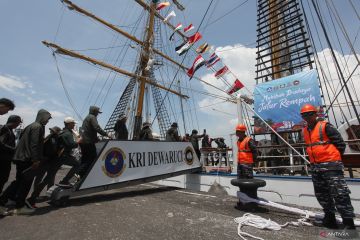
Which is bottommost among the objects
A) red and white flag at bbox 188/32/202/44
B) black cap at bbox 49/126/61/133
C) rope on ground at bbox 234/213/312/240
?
rope on ground at bbox 234/213/312/240

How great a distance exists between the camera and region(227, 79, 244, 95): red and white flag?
7451mm

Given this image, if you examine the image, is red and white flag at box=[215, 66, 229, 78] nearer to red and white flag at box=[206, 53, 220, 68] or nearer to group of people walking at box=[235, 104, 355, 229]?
red and white flag at box=[206, 53, 220, 68]

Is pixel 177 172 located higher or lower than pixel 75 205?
higher

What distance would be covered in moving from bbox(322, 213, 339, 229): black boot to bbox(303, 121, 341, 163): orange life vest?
25.9 inches

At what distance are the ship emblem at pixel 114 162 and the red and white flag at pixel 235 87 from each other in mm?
4320

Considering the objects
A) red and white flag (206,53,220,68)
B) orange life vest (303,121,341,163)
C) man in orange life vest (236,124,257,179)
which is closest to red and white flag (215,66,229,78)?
red and white flag (206,53,220,68)

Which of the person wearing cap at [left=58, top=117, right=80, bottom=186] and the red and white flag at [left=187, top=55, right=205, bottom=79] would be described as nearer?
the person wearing cap at [left=58, top=117, right=80, bottom=186]

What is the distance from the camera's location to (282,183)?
15.4 ft

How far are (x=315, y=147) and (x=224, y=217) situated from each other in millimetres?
1542

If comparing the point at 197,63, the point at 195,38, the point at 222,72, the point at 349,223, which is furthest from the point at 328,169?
the point at 195,38

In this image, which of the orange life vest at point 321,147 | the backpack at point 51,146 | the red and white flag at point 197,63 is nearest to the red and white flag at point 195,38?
the red and white flag at point 197,63

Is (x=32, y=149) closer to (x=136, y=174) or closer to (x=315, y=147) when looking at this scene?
(x=136, y=174)

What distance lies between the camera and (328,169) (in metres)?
2.74

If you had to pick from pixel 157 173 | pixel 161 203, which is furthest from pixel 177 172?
pixel 161 203
